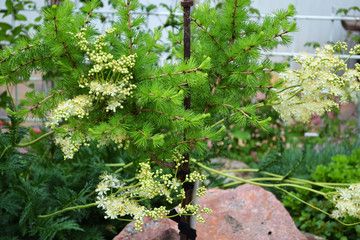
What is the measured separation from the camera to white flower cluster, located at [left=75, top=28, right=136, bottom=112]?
3.69 feet

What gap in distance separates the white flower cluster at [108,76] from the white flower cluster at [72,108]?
32 mm

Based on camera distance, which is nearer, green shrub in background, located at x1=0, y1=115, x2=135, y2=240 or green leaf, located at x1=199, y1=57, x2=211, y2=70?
green leaf, located at x1=199, y1=57, x2=211, y2=70

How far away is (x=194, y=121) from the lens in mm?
1176

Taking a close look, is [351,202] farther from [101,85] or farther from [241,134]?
[241,134]

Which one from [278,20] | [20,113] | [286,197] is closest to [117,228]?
[286,197]

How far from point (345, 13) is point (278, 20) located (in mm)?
3025

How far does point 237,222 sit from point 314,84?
797 millimetres

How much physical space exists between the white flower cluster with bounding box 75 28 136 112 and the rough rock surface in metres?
0.78

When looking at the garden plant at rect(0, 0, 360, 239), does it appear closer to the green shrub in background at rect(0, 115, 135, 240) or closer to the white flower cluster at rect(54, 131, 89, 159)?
the white flower cluster at rect(54, 131, 89, 159)

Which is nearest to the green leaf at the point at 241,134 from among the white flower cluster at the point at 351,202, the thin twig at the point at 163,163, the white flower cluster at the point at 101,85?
the white flower cluster at the point at 351,202

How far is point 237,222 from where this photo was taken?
1.88m

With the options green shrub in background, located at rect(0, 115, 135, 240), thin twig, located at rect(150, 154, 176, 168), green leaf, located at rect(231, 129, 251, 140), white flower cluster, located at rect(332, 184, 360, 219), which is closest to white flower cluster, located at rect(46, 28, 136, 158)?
thin twig, located at rect(150, 154, 176, 168)

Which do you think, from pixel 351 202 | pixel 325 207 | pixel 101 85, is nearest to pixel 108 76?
pixel 101 85

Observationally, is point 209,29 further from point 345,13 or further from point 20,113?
point 345,13
